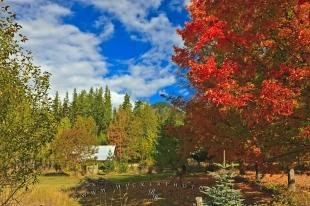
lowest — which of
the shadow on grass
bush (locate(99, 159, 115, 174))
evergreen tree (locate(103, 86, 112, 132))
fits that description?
the shadow on grass

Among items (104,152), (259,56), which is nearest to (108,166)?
(104,152)

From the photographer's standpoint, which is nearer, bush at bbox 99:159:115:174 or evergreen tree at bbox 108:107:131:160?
bush at bbox 99:159:115:174

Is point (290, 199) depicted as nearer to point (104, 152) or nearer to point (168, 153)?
point (168, 153)

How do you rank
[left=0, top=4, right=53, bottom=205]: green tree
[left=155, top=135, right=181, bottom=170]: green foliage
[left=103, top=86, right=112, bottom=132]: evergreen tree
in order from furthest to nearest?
[left=103, top=86, right=112, bottom=132]: evergreen tree
[left=155, top=135, right=181, bottom=170]: green foliage
[left=0, top=4, right=53, bottom=205]: green tree

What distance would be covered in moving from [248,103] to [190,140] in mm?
18497

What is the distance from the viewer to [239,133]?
1978 cm

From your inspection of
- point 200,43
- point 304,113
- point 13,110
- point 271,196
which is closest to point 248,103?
point 304,113

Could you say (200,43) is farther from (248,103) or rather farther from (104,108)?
(104,108)

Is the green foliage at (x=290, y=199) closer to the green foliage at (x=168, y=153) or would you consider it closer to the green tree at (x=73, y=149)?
the green foliage at (x=168, y=153)

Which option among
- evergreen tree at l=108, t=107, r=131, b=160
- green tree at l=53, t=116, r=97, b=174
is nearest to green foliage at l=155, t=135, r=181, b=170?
green tree at l=53, t=116, r=97, b=174

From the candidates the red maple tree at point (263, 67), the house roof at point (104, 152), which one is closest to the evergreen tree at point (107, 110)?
the house roof at point (104, 152)

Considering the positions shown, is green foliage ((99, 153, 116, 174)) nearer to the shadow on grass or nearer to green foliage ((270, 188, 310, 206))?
the shadow on grass

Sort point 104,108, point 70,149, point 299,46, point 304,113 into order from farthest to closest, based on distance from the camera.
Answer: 1. point 104,108
2. point 70,149
3. point 304,113
4. point 299,46

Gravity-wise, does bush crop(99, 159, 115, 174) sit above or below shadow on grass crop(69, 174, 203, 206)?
above
